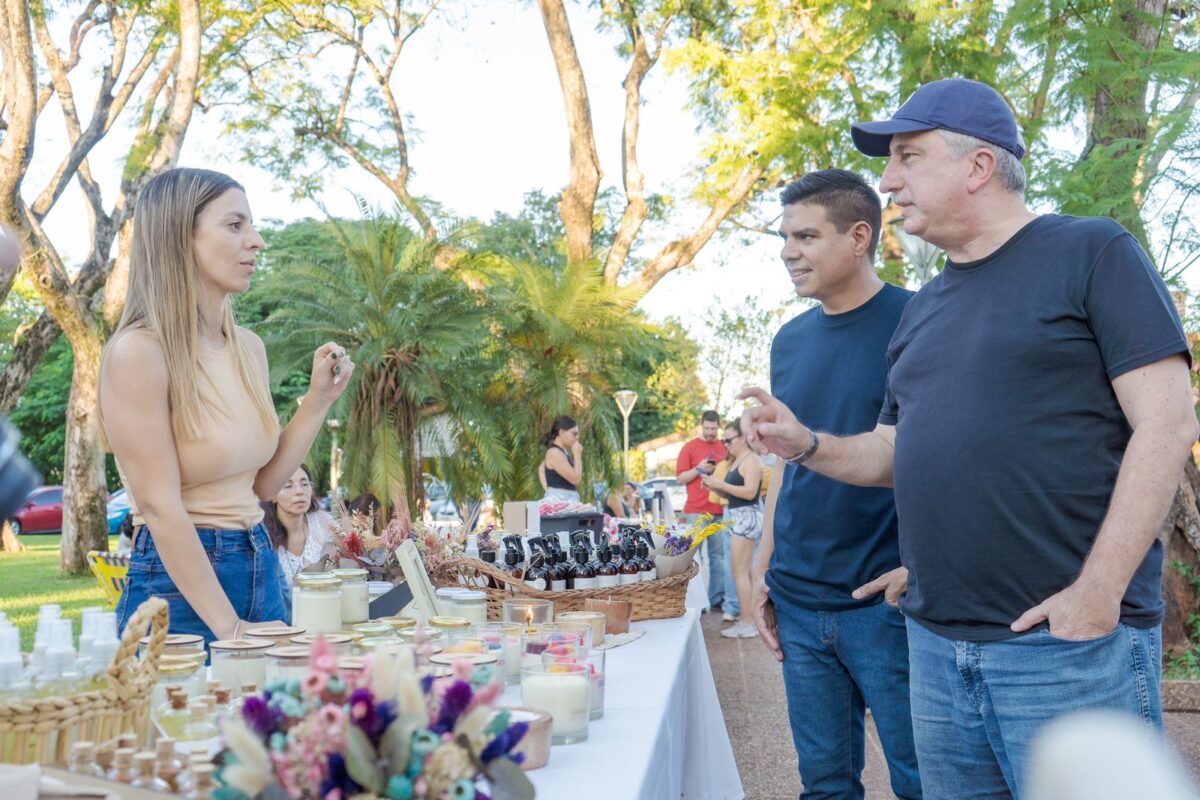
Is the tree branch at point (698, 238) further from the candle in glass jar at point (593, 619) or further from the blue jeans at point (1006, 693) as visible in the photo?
the blue jeans at point (1006, 693)

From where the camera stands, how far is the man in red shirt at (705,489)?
36.6ft

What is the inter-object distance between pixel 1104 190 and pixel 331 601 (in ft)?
18.9

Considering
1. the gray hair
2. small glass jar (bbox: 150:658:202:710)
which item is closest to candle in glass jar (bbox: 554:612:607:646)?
small glass jar (bbox: 150:658:202:710)

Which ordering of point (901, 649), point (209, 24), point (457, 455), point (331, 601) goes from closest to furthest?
1. point (331, 601)
2. point (901, 649)
3. point (457, 455)
4. point (209, 24)

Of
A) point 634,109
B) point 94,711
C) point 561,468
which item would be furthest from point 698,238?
point 94,711

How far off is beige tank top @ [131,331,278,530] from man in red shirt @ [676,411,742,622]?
342 inches

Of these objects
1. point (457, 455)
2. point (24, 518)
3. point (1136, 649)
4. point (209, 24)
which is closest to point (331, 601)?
point (1136, 649)

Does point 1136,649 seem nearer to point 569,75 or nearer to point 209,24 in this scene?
point 569,75

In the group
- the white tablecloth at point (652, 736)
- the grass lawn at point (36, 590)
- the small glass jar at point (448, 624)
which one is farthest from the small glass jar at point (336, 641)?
the grass lawn at point (36, 590)

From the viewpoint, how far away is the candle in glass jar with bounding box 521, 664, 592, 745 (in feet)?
6.25

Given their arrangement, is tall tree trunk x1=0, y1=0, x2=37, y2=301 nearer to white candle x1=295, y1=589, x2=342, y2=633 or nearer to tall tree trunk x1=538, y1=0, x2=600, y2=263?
tall tree trunk x1=538, y1=0, x2=600, y2=263

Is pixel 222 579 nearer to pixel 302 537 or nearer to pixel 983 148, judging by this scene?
pixel 983 148

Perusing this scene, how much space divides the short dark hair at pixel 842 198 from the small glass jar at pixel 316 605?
5.68 ft

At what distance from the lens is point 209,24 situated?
52.7 feet
